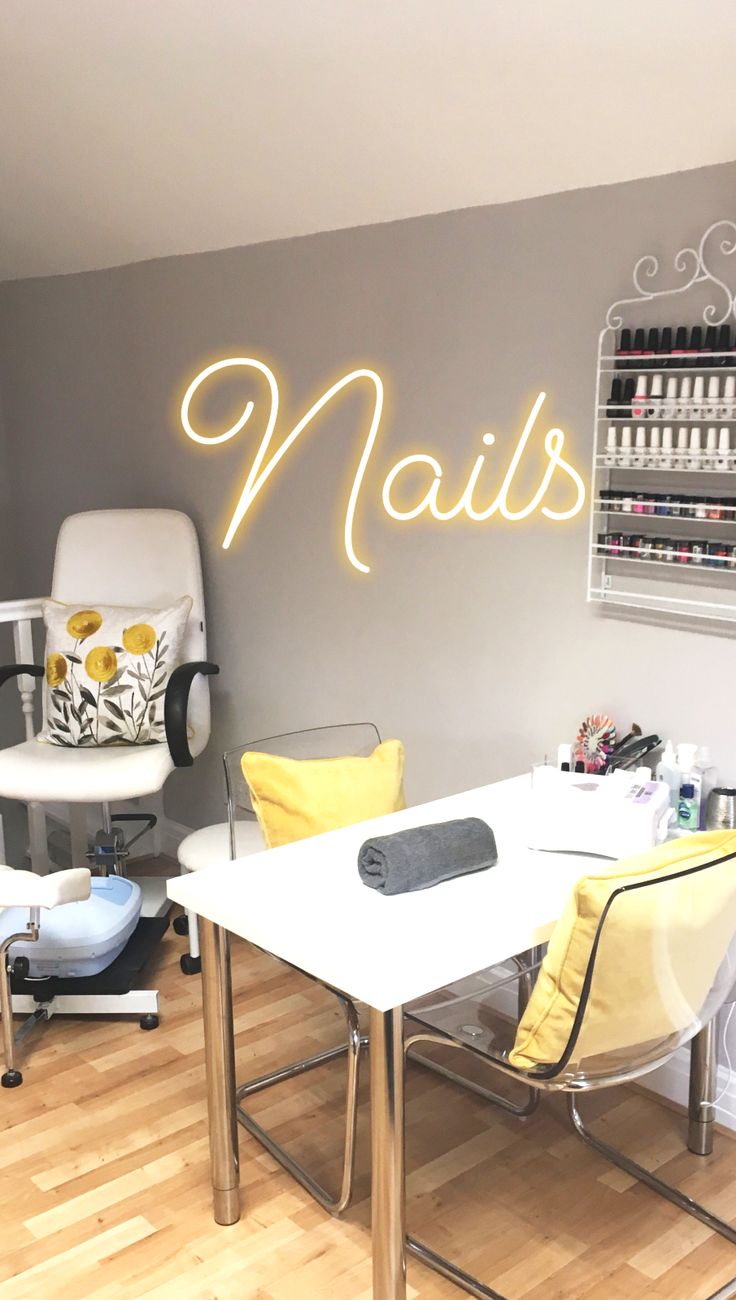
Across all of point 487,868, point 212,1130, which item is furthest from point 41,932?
point 487,868

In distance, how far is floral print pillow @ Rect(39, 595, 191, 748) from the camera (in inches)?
134

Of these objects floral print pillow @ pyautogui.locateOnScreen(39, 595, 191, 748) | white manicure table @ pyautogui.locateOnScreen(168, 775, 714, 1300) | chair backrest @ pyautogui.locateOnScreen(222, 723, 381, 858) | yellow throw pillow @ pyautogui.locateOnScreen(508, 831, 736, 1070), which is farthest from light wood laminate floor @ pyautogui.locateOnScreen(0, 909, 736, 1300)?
floral print pillow @ pyautogui.locateOnScreen(39, 595, 191, 748)

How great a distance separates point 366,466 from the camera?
3109mm

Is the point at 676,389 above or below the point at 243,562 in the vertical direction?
above

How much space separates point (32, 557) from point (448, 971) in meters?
3.26

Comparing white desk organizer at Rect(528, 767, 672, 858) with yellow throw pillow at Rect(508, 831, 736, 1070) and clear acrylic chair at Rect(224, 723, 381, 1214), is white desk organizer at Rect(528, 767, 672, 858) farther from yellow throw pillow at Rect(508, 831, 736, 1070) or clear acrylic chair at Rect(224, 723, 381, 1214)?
clear acrylic chair at Rect(224, 723, 381, 1214)

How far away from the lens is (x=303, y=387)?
10.7 feet

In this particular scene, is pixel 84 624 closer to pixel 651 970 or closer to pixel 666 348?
pixel 666 348

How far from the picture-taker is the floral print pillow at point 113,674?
342 centimetres

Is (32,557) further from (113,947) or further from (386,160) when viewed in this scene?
(386,160)

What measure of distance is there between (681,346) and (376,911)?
1.27 m

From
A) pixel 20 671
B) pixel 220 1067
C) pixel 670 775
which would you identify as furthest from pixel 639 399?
pixel 20 671

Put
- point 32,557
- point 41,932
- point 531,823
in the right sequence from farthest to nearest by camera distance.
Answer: point 32,557
point 41,932
point 531,823

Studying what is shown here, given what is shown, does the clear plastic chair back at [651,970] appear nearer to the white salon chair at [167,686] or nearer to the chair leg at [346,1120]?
the chair leg at [346,1120]
